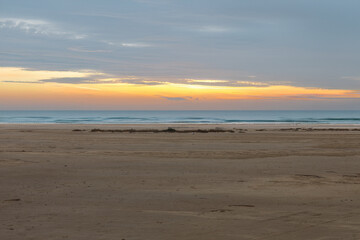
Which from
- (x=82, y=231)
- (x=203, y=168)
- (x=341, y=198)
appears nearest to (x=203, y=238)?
(x=82, y=231)

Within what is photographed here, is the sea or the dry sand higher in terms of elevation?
the sea

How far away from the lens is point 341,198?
9.98 metres

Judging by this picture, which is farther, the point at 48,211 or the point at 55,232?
the point at 48,211

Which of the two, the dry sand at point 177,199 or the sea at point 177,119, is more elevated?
the sea at point 177,119

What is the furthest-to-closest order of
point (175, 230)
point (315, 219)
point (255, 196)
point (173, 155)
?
point (173, 155), point (255, 196), point (315, 219), point (175, 230)

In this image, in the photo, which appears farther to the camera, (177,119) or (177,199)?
(177,119)

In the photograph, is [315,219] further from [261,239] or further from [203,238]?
[203,238]

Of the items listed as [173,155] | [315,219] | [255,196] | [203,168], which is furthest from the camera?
[173,155]

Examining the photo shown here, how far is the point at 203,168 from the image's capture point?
593 inches

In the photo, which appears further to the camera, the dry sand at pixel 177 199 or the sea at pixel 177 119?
the sea at pixel 177 119

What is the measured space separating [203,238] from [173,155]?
40.5ft

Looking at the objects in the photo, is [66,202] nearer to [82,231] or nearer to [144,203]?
[144,203]

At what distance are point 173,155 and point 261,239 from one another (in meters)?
12.5

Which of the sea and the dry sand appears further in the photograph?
the sea
